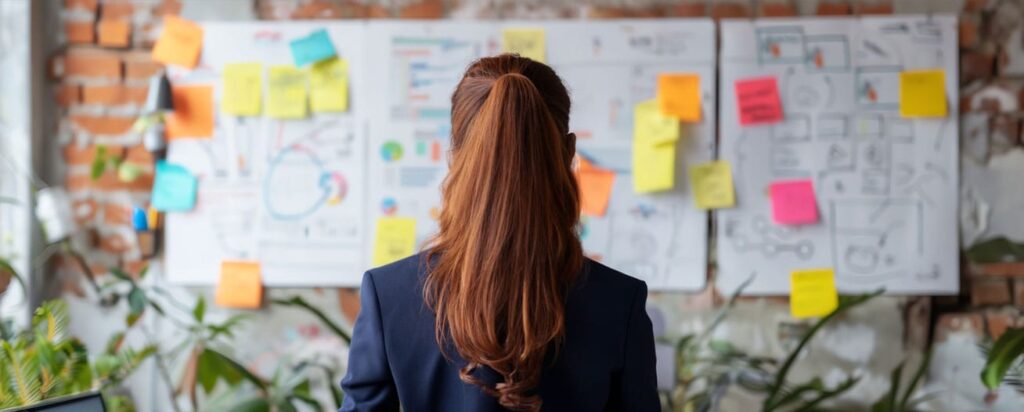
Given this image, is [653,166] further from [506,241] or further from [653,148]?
[506,241]

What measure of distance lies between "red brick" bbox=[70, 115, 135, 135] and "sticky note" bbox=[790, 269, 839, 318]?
1985 millimetres

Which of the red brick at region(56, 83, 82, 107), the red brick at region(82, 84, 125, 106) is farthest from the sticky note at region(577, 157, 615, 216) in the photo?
the red brick at region(56, 83, 82, 107)

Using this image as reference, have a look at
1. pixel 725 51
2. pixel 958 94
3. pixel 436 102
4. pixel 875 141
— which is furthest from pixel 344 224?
pixel 958 94

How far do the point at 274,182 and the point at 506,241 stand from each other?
174 cm

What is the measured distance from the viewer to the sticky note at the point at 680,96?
272 cm

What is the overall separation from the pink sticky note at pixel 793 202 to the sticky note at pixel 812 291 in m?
0.15

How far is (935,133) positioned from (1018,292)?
50cm

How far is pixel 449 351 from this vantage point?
130 cm

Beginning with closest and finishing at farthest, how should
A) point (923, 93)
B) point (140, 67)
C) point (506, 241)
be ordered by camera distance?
point (506, 241), point (923, 93), point (140, 67)

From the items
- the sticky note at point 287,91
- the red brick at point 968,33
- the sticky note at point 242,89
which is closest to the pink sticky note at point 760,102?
the red brick at point 968,33

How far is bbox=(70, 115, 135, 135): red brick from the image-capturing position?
2.91m

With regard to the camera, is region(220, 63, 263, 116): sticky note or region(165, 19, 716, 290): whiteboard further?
region(220, 63, 263, 116): sticky note

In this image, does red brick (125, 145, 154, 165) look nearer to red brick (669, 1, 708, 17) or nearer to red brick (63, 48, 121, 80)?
red brick (63, 48, 121, 80)

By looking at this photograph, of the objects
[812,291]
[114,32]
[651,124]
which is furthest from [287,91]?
[812,291]
